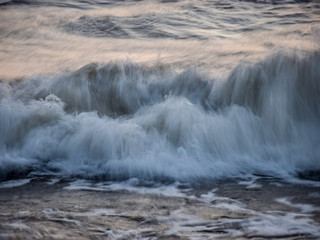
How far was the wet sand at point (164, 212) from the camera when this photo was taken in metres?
3.08

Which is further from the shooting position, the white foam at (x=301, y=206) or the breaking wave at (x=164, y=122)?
the breaking wave at (x=164, y=122)

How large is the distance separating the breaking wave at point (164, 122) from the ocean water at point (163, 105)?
0.4 inches

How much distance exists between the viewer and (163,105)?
504 centimetres

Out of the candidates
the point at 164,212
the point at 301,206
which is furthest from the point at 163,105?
the point at 301,206

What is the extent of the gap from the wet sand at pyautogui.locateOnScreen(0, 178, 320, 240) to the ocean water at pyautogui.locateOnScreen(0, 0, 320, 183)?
0.33 m

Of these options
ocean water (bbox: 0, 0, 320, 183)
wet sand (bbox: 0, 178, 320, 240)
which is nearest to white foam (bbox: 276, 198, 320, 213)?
wet sand (bbox: 0, 178, 320, 240)

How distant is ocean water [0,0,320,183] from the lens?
14.3 ft

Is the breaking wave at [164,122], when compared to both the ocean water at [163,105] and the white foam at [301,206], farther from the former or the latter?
the white foam at [301,206]

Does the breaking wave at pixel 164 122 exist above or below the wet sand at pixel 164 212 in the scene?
above

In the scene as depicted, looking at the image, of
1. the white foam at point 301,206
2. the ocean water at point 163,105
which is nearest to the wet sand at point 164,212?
the white foam at point 301,206

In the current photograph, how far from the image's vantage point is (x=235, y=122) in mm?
4816

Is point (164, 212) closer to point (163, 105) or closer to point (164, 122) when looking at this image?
point (164, 122)

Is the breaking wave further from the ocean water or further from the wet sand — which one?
the wet sand

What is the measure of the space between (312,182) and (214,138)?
104 centimetres
